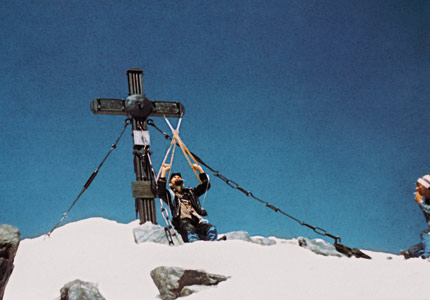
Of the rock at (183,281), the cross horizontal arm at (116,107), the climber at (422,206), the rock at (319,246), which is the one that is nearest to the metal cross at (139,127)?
the cross horizontal arm at (116,107)

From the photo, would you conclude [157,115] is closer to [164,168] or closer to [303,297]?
[164,168]

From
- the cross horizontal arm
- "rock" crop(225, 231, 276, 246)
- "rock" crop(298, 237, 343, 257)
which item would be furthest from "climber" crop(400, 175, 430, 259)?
the cross horizontal arm

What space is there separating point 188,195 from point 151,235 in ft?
3.05

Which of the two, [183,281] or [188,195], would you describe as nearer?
[183,281]

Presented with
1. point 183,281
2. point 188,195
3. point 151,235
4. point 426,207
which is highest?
point 188,195

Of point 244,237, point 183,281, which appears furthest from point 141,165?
point 183,281

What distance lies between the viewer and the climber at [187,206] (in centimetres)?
505

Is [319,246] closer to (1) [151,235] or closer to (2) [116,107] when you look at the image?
(1) [151,235]

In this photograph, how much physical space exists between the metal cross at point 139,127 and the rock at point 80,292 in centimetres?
232

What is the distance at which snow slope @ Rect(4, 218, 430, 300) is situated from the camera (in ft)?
8.84

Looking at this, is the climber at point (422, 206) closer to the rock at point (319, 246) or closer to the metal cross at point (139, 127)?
the rock at point (319, 246)

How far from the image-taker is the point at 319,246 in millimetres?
4648

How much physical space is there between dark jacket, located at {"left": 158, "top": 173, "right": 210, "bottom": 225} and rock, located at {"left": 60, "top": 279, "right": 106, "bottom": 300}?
7.20 ft

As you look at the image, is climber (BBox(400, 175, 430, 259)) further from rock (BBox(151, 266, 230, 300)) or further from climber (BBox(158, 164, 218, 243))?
rock (BBox(151, 266, 230, 300))
